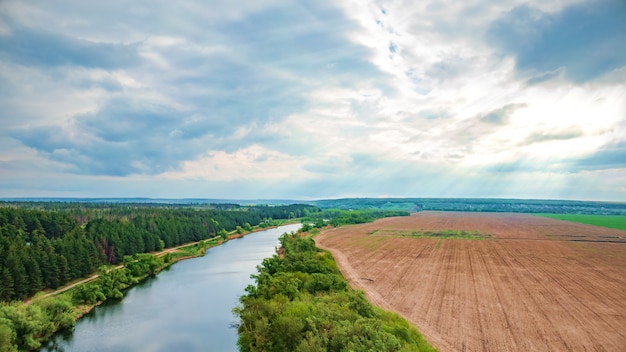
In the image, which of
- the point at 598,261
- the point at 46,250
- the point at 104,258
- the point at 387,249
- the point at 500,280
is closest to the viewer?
the point at 500,280

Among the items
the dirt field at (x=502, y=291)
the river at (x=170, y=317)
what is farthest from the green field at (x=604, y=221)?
the river at (x=170, y=317)

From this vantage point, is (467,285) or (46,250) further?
(46,250)

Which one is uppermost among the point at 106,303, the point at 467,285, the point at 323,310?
the point at 323,310

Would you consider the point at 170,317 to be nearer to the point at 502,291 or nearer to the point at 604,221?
the point at 502,291

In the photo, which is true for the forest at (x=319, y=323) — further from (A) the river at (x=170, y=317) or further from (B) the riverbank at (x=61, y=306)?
(B) the riverbank at (x=61, y=306)

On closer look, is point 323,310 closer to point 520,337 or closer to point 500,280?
point 520,337

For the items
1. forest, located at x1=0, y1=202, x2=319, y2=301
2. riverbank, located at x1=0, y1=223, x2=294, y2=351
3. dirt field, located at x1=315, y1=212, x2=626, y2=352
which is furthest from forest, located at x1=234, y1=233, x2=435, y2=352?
forest, located at x1=0, y1=202, x2=319, y2=301

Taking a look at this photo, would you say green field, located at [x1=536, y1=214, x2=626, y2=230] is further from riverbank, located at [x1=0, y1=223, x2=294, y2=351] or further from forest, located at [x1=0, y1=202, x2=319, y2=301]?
riverbank, located at [x1=0, y1=223, x2=294, y2=351]

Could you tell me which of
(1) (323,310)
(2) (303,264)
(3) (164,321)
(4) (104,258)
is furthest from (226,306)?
(4) (104,258)
